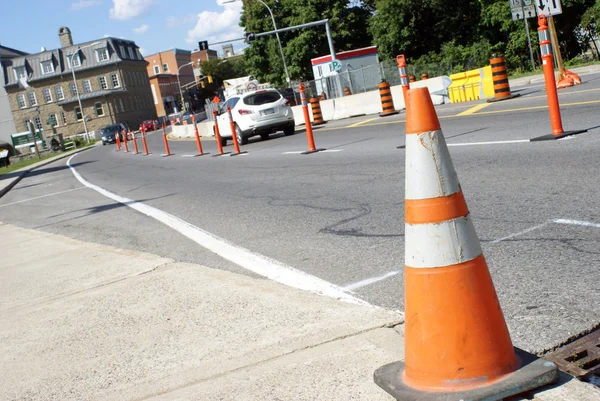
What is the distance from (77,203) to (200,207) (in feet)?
17.9

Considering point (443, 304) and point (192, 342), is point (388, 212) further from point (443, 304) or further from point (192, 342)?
point (443, 304)

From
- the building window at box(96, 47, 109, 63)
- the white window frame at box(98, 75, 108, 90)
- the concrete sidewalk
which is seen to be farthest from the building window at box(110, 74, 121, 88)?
the concrete sidewalk

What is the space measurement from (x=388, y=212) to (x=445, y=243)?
445 centimetres

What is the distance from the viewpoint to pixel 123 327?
4703 mm

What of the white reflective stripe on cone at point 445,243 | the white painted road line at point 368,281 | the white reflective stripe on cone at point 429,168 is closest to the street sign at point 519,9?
the white painted road line at point 368,281

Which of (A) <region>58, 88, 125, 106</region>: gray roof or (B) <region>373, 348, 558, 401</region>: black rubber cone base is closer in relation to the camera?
(B) <region>373, 348, 558, 401</region>: black rubber cone base

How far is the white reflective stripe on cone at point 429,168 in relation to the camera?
307 centimetres

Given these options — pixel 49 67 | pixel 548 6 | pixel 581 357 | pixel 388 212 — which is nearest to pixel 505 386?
pixel 581 357

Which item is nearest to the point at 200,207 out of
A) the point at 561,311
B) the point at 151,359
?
the point at 151,359

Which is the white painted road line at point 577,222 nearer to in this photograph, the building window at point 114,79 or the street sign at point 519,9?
the street sign at point 519,9

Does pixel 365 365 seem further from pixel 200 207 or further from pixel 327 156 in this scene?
pixel 327 156

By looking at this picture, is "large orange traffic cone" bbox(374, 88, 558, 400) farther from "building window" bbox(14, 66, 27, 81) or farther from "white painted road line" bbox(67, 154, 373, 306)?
"building window" bbox(14, 66, 27, 81)

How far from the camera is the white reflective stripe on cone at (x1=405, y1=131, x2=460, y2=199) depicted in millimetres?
3068

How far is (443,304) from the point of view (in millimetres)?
2971
